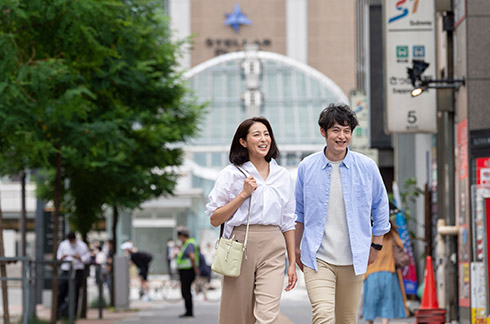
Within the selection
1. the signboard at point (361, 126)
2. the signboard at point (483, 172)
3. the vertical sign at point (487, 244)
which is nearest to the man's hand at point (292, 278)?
the vertical sign at point (487, 244)

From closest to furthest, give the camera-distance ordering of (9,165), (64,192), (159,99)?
1. (9,165)
2. (159,99)
3. (64,192)

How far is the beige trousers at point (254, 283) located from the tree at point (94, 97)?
19.3 ft

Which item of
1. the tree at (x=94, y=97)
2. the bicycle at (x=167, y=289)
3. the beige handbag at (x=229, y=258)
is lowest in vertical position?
the bicycle at (x=167, y=289)

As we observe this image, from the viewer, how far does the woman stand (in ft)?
22.5

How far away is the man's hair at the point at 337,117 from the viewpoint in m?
7.04

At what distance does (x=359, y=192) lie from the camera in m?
7.09

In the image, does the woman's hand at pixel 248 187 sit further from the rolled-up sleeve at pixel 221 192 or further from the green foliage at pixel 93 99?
the green foliage at pixel 93 99

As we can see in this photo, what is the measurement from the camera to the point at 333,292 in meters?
7.03

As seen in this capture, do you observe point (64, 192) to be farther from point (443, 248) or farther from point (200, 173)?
point (200, 173)

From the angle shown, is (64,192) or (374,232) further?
(64,192)

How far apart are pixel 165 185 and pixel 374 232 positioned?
1820cm

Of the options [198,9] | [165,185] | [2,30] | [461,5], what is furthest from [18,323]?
[198,9]

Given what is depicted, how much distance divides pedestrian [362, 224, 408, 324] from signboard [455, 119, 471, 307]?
3.27 feet

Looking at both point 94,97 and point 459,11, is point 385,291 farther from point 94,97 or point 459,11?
point 94,97
